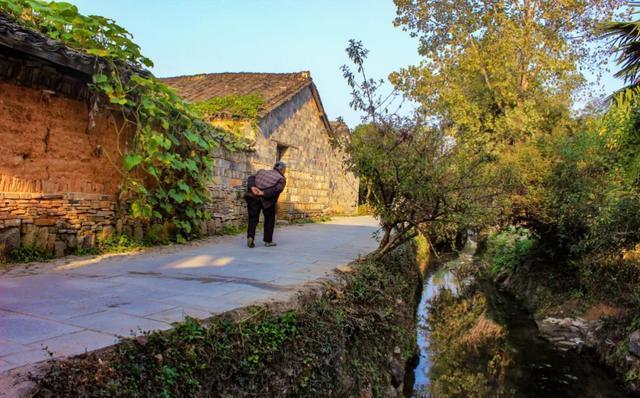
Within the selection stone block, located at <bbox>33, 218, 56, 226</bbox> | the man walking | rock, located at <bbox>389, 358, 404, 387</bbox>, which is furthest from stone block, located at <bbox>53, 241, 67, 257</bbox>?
rock, located at <bbox>389, 358, 404, 387</bbox>

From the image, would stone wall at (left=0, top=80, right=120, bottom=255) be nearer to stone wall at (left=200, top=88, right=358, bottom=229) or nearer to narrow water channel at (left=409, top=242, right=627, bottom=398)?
stone wall at (left=200, top=88, right=358, bottom=229)

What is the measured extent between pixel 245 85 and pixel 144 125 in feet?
25.3

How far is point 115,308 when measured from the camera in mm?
3744

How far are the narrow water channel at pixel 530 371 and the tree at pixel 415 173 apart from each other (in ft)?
8.16

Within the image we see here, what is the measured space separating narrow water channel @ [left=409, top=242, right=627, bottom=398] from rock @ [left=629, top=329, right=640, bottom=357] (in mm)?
562

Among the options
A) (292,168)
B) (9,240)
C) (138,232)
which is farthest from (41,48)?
(292,168)

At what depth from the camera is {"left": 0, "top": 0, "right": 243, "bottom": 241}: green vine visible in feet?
21.4

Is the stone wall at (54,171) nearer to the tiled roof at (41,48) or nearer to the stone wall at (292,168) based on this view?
the tiled roof at (41,48)

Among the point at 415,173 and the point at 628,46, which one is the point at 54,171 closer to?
the point at 415,173

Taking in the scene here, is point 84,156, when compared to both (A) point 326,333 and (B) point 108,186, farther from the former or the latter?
(A) point 326,333

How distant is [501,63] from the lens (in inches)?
705

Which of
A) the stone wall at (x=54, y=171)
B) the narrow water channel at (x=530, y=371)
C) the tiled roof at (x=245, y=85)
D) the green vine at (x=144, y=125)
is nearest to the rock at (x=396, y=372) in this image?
the narrow water channel at (x=530, y=371)

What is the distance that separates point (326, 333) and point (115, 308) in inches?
70.7

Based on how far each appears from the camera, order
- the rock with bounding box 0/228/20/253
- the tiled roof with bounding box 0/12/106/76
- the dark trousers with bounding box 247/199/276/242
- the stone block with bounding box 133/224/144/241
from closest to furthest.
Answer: the tiled roof with bounding box 0/12/106/76, the rock with bounding box 0/228/20/253, the stone block with bounding box 133/224/144/241, the dark trousers with bounding box 247/199/276/242
